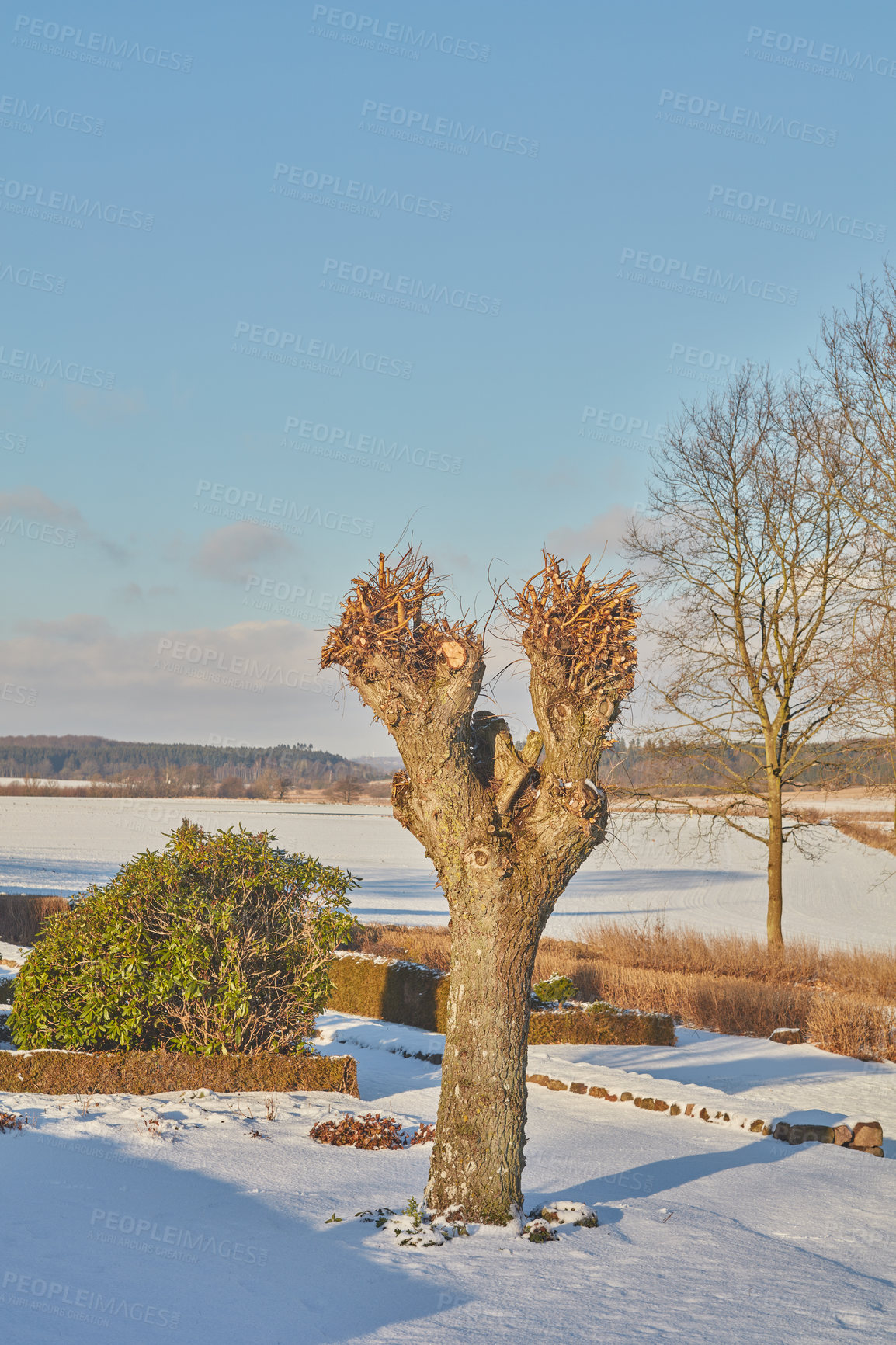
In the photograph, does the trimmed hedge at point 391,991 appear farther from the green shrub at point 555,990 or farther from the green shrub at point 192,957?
the green shrub at point 192,957

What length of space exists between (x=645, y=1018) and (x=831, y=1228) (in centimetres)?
570

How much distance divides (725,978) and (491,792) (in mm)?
12104

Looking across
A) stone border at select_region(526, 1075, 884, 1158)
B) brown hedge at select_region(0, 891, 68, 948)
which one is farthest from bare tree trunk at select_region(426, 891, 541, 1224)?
brown hedge at select_region(0, 891, 68, 948)

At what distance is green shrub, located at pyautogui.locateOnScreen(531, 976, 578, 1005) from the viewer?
12.4 metres

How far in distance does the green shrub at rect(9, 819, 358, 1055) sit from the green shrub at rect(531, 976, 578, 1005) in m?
4.40

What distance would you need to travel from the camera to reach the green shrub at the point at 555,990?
12.4 metres

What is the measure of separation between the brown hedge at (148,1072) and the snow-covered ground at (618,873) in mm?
7697

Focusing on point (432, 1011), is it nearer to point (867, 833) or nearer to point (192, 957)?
point (192, 957)

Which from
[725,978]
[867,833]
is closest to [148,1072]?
[725,978]

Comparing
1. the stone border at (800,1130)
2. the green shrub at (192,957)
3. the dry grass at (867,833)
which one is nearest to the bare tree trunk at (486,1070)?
the stone border at (800,1130)

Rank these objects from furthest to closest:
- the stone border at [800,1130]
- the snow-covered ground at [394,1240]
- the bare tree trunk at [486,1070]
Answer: the stone border at [800,1130], the bare tree trunk at [486,1070], the snow-covered ground at [394,1240]

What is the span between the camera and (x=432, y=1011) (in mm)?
12023

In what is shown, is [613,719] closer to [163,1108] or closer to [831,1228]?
[831,1228]

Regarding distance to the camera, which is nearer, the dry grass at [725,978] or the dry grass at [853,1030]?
the dry grass at [853,1030]
